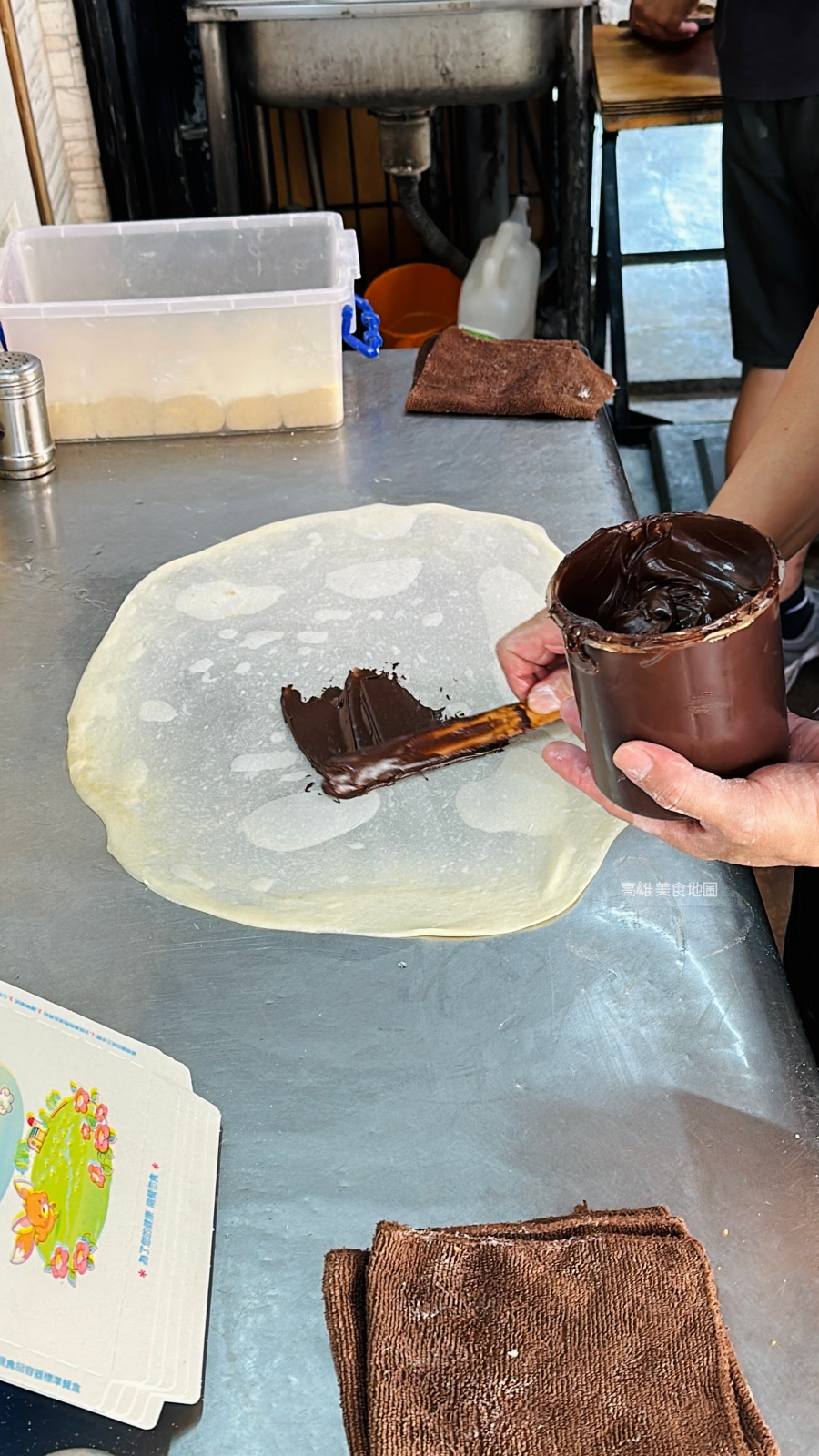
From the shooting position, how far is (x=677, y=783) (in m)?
0.94

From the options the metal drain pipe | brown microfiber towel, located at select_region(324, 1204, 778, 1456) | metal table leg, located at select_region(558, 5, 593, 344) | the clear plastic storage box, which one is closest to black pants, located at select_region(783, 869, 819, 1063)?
brown microfiber towel, located at select_region(324, 1204, 778, 1456)

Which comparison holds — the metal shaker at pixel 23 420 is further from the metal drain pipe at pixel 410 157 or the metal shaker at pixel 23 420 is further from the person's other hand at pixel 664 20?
the person's other hand at pixel 664 20

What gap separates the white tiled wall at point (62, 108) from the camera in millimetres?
2773

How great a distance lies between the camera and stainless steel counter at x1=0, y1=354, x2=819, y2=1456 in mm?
850

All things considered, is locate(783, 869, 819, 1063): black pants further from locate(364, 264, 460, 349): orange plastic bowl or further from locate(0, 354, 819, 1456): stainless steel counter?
locate(364, 264, 460, 349): orange plastic bowl

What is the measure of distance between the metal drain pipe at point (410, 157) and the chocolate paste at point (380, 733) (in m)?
2.34

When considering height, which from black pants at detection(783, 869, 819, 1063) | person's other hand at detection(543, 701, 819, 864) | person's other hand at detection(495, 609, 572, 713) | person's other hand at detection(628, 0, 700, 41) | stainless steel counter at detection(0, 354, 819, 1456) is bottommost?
black pants at detection(783, 869, 819, 1063)

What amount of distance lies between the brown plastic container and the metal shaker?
3.59ft

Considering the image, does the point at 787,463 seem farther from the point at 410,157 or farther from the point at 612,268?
the point at 410,157

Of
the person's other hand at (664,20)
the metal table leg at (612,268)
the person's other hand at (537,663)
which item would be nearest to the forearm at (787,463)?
the person's other hand at (537,663)

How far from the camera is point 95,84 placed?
3.15m

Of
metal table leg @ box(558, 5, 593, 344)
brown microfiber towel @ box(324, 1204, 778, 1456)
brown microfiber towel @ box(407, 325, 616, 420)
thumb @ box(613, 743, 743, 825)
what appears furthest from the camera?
metal table leg @ box(558, 5, 593, 344)

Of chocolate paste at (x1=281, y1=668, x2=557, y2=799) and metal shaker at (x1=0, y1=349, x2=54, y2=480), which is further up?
metal shaker at (x1=0, y1=349, x2=54, y2=480)

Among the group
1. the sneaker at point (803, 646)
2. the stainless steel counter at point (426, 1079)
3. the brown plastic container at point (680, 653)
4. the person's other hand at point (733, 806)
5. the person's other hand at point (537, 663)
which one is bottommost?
the sneaker at point (803, 646)
